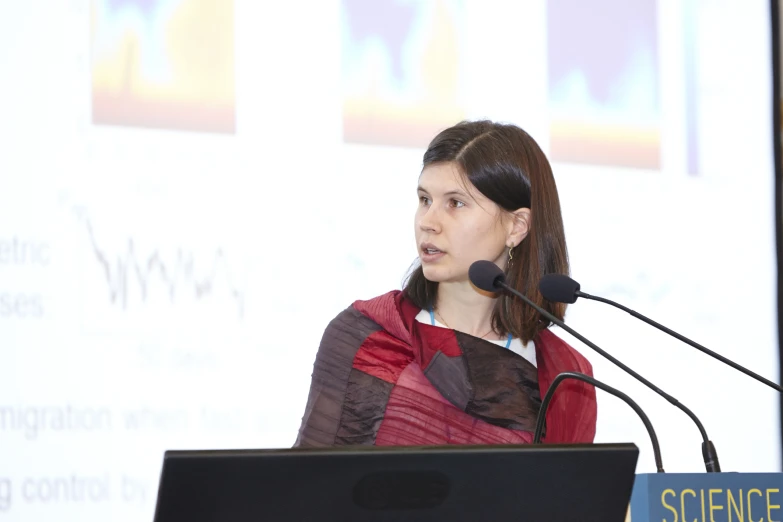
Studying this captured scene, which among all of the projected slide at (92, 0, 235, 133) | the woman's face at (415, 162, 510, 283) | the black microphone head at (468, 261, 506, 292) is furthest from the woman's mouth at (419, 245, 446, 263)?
the projected slide at (92, 0, 235, 133)

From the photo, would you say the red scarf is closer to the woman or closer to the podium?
the woman

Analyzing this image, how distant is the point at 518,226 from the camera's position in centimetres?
200

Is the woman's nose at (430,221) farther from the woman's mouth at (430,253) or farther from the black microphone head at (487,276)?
the black microphone head at (487,276)

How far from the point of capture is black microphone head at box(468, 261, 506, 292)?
56.5 inches

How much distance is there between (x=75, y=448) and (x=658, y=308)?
171cm

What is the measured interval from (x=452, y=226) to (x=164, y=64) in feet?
3.13

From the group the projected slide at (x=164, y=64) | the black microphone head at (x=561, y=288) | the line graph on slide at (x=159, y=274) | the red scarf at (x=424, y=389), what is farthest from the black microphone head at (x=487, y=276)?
the projected slide at (x=164, y=64)

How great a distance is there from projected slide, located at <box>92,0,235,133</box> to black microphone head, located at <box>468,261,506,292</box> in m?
1.21

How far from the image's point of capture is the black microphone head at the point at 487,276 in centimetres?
144

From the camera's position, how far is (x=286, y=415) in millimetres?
2441

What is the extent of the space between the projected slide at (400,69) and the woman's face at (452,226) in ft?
2.40

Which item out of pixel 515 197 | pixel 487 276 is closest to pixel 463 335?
pixel 515 197

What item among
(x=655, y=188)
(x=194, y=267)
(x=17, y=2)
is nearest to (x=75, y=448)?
(x=194, y=267)

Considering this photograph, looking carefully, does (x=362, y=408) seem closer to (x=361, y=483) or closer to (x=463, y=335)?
(x=463, y=335)
